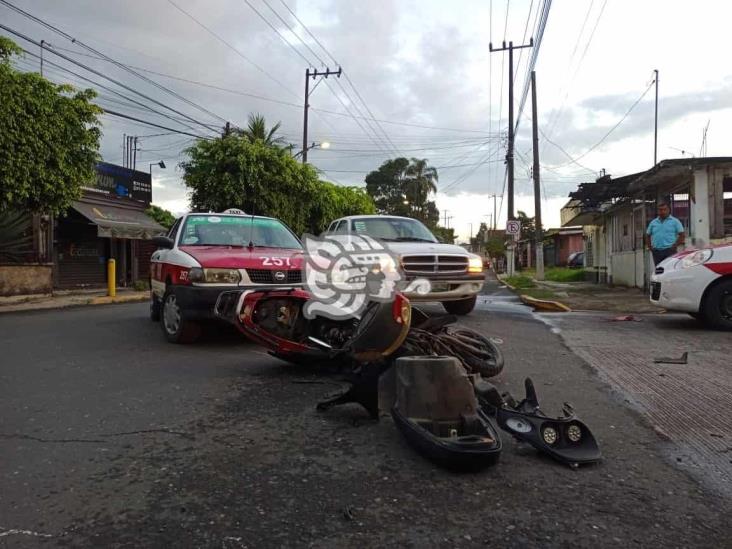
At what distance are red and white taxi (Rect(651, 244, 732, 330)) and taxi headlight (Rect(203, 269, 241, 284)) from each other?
19.2ft

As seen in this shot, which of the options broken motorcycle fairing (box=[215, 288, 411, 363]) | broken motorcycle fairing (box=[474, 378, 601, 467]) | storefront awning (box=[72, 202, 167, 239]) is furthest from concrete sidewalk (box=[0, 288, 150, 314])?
broken motorcycle fairing (box=[474, 378, 601, 467])

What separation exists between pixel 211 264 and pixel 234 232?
4.21 feet

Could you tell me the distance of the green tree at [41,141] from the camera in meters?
10.5

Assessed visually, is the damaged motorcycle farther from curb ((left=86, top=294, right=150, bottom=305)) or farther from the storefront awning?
the storefront awning


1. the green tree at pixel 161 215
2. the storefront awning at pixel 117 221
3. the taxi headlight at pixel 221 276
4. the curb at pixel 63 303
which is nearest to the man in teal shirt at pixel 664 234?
the taxi headlight at pixel 221 276

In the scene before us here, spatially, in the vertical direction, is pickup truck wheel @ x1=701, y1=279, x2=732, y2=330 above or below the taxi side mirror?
below

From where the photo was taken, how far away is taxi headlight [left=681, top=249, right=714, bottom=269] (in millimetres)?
7535

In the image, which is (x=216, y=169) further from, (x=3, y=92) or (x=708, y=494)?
(x=708, y=494)

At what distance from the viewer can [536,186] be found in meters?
22.6

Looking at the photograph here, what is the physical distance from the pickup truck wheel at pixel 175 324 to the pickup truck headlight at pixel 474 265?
388cm

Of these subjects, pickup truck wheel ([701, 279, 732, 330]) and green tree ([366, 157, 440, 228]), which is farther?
green tree ([366, 157, 440, 228])

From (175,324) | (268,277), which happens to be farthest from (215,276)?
(175,324)

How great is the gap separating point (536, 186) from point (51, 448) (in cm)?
2174

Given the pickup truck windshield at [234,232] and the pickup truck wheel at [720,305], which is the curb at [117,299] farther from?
the pickup truck wheel at [720,305]
